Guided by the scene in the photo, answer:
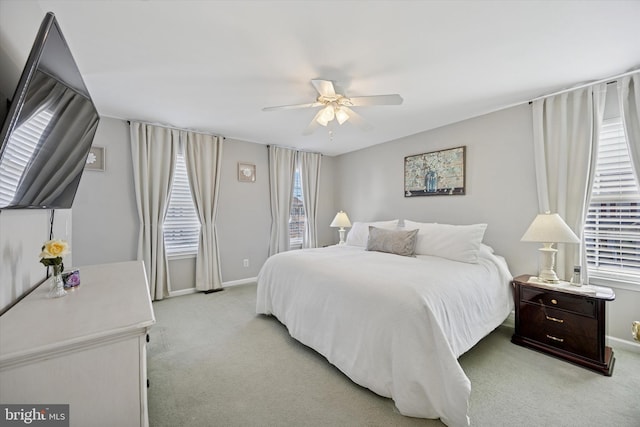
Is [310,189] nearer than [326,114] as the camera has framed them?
No

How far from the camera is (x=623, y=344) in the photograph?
7.16 ft

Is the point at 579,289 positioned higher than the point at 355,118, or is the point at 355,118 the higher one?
the point at 355,118

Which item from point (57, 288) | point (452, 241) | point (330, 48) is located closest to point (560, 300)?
point (452, 241)

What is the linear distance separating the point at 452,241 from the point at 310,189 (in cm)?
289

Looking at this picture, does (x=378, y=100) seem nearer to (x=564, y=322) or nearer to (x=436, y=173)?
(x=436, y=173)

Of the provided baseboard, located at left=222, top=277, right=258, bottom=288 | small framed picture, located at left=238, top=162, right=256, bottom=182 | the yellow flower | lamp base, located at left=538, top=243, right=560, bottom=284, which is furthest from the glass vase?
lamp base, located at left=538, top=243, right=560, bottom=284

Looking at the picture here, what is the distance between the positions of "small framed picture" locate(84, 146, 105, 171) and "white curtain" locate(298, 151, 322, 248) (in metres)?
2.89

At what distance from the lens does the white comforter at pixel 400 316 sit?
146 cm

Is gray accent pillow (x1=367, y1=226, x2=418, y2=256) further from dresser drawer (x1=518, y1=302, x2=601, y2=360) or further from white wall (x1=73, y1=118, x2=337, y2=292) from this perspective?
white wall (x1=73, y1=118, x2=337, y2=292)

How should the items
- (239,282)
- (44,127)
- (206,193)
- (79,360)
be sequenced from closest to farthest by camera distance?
(79,360)
(44,127)
(206,193)
(239,282)

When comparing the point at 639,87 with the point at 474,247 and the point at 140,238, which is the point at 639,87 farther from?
the point at 140,238

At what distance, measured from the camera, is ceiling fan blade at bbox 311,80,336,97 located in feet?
6.28

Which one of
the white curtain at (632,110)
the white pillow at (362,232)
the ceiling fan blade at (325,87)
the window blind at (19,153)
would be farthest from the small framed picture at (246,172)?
the white curtain at (632,110)

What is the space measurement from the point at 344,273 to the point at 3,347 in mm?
1778
